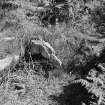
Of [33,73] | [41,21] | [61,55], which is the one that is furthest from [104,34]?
[33,73]

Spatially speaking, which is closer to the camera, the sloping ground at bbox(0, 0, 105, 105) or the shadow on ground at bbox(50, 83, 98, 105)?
the shadow on ground at bbox(50, 83, 98, 105)

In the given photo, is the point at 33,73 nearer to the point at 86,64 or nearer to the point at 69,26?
the point at 86,64

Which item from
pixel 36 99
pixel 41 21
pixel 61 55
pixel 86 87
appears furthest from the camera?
pixel 41 21

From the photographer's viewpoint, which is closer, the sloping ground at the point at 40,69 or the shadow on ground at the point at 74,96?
the shadow on ground at the point at 74,96

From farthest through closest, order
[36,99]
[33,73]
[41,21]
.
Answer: [41,21]
[33,73]
[36,99]

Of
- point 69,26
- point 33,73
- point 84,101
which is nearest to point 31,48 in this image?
point 33,73

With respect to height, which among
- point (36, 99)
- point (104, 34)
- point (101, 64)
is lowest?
point (36, 99)

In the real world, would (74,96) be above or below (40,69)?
below

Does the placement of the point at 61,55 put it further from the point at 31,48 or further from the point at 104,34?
the point at 104,34

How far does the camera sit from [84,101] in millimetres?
3588

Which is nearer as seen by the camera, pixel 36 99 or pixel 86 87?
pixel 86 87

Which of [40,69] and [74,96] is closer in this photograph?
[74,96]

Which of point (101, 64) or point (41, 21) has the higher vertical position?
point (41, 21)

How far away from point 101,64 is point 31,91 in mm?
1212
